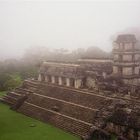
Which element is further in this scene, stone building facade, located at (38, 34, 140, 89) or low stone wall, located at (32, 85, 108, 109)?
stone building facade, located at (38, 34, 140, 89)

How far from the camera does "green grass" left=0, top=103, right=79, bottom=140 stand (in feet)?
61.2

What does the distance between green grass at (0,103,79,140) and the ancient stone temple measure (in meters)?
0.70

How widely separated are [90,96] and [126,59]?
5349 mm

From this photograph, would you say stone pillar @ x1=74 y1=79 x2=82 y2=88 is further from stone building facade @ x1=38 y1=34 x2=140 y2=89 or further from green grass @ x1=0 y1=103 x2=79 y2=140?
green grass @ x1=0 y1=103 x2=79 y2=140

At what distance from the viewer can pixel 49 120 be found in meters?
21.9

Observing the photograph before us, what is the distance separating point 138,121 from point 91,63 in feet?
37.4

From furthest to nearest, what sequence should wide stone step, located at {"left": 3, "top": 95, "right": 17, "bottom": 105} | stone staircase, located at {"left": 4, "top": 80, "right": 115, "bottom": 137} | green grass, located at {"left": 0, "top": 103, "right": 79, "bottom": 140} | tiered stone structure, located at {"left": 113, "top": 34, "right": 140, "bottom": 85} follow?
wide stone step, located at {"left": 3, "top": 95, "right": 17, "bottom": 105}
tiered stone structure, located at {"left": 113, "top": 34, "right": 140, "bottom": 85}
stone staircase, located at {"left": 4, "top": 80, "right": 115, "bottom": 137}
green grass, located at {"left": 0, "top": 103, "right": 79, "bottom": 140}

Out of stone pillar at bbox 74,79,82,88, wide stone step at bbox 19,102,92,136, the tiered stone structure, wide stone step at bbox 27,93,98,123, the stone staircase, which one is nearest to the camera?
wide stone step at bbox 19,102,92,136

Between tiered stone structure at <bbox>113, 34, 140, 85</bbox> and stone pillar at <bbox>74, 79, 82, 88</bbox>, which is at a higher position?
tiered stone structure at <bbox>113, 34, 140, 85</bbox>

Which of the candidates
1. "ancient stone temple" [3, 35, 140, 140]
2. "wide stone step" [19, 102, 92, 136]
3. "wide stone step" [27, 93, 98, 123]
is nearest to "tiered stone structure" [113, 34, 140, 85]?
"ancient stone temple" [3, 35, 140, 140]

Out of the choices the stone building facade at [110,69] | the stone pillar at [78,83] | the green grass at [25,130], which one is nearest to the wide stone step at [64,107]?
the green grass at [25,130]

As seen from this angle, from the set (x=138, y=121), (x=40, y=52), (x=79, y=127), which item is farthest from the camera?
(x=40, y=52)

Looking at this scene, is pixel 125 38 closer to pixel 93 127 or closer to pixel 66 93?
pixel 66 93

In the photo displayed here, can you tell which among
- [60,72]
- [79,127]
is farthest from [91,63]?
[79,127]
